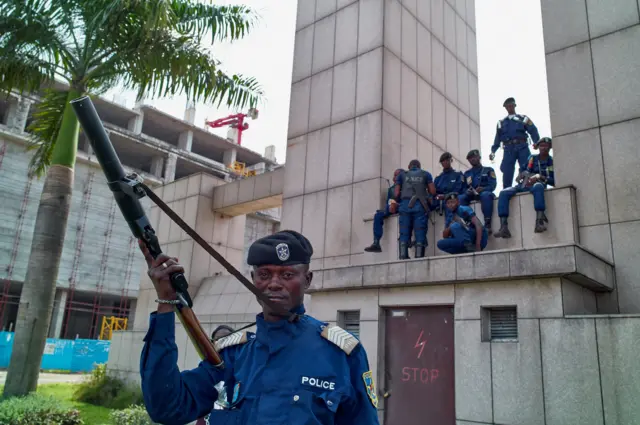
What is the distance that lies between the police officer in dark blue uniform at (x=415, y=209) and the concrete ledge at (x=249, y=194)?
739 centimetres

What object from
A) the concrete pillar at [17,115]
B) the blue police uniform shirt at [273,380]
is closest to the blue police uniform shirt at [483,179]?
the blue police uniform shirt at [273,380]

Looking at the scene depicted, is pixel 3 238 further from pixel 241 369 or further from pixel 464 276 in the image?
pixel 241 369

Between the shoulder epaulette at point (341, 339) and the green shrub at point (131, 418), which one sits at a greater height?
the shoulder epaulette at point (341, 339)

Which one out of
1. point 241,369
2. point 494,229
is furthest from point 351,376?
point 494,229

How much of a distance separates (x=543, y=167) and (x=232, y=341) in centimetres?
818

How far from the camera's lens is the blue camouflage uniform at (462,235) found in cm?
838

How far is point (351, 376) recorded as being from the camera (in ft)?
7.34

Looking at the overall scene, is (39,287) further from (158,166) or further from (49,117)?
(158,166)

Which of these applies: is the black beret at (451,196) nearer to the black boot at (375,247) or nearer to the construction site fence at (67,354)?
the black boot at (375,247)

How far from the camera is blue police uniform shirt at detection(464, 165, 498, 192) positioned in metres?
9.36

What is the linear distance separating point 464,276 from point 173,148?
133 ft

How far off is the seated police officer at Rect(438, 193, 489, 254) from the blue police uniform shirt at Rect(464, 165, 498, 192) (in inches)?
25.7

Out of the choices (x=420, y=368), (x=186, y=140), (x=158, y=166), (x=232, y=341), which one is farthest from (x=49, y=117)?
(x=186, y=140)

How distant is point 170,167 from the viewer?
144 feet
